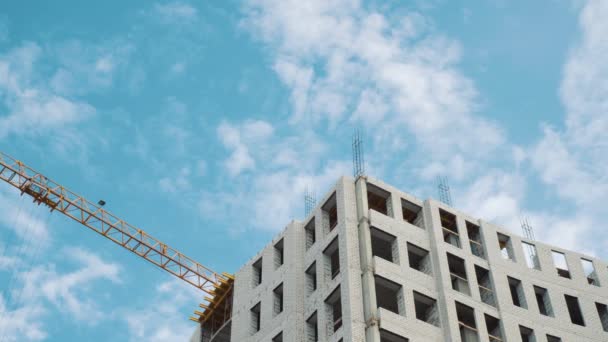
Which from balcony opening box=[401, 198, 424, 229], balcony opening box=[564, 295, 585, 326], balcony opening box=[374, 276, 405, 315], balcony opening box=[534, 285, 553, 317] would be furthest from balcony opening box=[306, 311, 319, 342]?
balcony opening box=[564, 295, 585, 326]

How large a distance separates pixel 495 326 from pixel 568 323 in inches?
301

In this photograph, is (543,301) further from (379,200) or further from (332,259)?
(332,259)

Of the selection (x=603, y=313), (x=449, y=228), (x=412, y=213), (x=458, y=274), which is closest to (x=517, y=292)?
(x=458, y=274)

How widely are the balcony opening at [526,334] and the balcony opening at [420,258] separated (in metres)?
8.63

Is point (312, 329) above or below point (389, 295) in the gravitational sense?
below

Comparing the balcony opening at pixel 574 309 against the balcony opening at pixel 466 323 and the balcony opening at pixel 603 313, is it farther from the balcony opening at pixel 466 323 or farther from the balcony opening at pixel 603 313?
the balcony opening at pixel 466 323

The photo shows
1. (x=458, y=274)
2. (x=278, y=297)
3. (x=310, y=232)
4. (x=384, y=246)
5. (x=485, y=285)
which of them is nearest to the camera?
(x=384, y=246)

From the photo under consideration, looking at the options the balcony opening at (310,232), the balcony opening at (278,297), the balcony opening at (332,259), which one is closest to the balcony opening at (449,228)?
the balcony opening at (332,259)

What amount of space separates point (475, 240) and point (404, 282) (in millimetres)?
12823

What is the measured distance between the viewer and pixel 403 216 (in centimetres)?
7469

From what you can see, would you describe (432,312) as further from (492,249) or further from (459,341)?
(492,249)

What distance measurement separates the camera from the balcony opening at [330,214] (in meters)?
72.6

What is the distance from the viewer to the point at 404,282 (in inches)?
2591

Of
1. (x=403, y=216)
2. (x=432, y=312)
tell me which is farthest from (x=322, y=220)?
(x=432, y=312)
